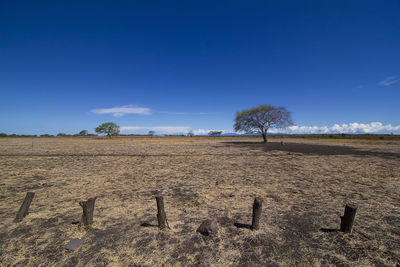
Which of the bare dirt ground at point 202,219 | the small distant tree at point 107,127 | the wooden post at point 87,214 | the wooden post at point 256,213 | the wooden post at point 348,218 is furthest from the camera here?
the small distant tree at point 107,127

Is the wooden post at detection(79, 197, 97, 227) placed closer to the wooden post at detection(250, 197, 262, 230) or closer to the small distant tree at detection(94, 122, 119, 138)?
the wooden post at detection(250, 197, 262, 230)

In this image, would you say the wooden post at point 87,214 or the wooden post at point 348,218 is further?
the wooden post at point 87,214

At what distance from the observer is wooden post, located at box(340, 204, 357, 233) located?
3709 millimetres

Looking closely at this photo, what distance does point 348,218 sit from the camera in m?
3.82

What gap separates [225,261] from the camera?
10.4 feet

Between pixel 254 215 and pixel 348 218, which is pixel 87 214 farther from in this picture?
pixel 348 218

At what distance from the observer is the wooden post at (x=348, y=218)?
12.2 ft

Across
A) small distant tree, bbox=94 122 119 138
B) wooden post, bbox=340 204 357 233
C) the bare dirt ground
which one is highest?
small distant tree, bbox=94 122 119 138

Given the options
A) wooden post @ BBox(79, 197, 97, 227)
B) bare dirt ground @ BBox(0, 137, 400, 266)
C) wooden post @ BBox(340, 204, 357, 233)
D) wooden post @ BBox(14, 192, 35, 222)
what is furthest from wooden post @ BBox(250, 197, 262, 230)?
wooden post @ BBox(14, 192, 35, 222)

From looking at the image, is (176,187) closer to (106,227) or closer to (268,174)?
(106,227)

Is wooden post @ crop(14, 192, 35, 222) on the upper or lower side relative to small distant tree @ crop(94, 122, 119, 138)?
lower

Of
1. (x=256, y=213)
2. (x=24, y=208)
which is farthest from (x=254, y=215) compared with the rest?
(x=24, y=208)

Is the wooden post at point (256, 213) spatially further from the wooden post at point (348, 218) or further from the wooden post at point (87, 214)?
the wooden post at point (87, 214)

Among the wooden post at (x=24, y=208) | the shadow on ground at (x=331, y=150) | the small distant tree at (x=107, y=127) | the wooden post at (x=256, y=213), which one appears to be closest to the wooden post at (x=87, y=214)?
the wooden post at (x=24, y=208)
